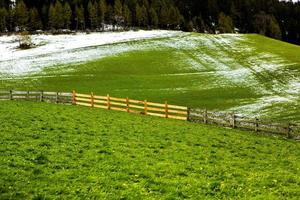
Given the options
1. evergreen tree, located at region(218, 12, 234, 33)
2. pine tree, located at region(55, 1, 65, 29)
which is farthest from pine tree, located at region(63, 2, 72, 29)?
evergreen tree, located at region(218, 12, 234, 33)

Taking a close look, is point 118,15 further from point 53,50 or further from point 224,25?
point 53,50

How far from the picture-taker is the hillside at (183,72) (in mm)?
54469

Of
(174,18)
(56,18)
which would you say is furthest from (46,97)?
(174,18)

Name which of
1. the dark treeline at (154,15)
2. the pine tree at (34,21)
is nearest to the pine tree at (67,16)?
the dark treeline at (154,15)

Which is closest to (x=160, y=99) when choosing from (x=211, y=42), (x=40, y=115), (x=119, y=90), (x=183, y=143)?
(x=119, y=90)

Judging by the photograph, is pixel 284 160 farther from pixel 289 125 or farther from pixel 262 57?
pixel 262 57

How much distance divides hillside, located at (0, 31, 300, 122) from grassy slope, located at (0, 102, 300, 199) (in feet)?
67.0

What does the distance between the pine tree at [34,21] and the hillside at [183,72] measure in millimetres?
46779

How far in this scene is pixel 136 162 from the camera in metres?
18.0

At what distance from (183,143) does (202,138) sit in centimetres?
277

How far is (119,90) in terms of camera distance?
59750 millimetres

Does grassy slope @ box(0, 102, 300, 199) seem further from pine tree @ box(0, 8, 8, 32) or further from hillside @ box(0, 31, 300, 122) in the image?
pine tree @ box(0, 8, 8, 32)

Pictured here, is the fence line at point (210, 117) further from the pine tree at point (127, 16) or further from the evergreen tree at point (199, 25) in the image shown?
the evergreen tree at point (199, 25)

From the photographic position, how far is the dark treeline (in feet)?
450
